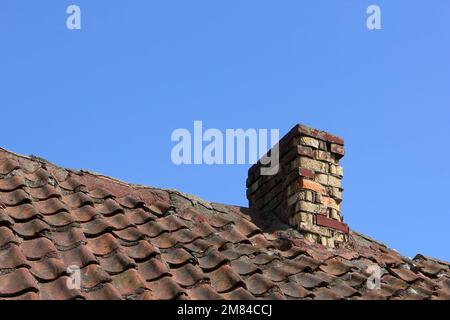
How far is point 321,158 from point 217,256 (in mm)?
2032

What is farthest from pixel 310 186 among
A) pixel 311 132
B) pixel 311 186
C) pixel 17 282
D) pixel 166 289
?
pixel 17 282

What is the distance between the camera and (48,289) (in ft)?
17.9

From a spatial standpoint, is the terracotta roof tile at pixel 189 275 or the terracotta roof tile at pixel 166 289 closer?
the terracotta roof tile at pixel 166 289

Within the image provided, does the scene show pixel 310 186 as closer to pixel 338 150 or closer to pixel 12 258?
pixel 338 150

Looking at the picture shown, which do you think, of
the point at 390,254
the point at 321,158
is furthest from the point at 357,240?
the point at 321,158

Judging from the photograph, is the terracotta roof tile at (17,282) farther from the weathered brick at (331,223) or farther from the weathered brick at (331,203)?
the weathered brick at (331,203)

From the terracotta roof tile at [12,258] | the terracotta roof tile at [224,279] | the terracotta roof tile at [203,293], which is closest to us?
the terracotta roof tile at [12,258]

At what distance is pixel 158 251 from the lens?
6426mm

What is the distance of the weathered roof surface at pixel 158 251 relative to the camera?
5781 millimetres

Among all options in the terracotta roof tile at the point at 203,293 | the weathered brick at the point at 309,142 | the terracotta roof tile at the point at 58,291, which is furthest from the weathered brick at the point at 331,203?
the terracotta roof tile at the point at 58,291

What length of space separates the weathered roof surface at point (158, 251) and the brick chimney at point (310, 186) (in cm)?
17

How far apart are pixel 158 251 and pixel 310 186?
2.10 metres

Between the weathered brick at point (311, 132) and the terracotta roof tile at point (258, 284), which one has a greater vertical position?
the weathered brick at point (311, 132)

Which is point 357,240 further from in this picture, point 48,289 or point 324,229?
point 48,289
